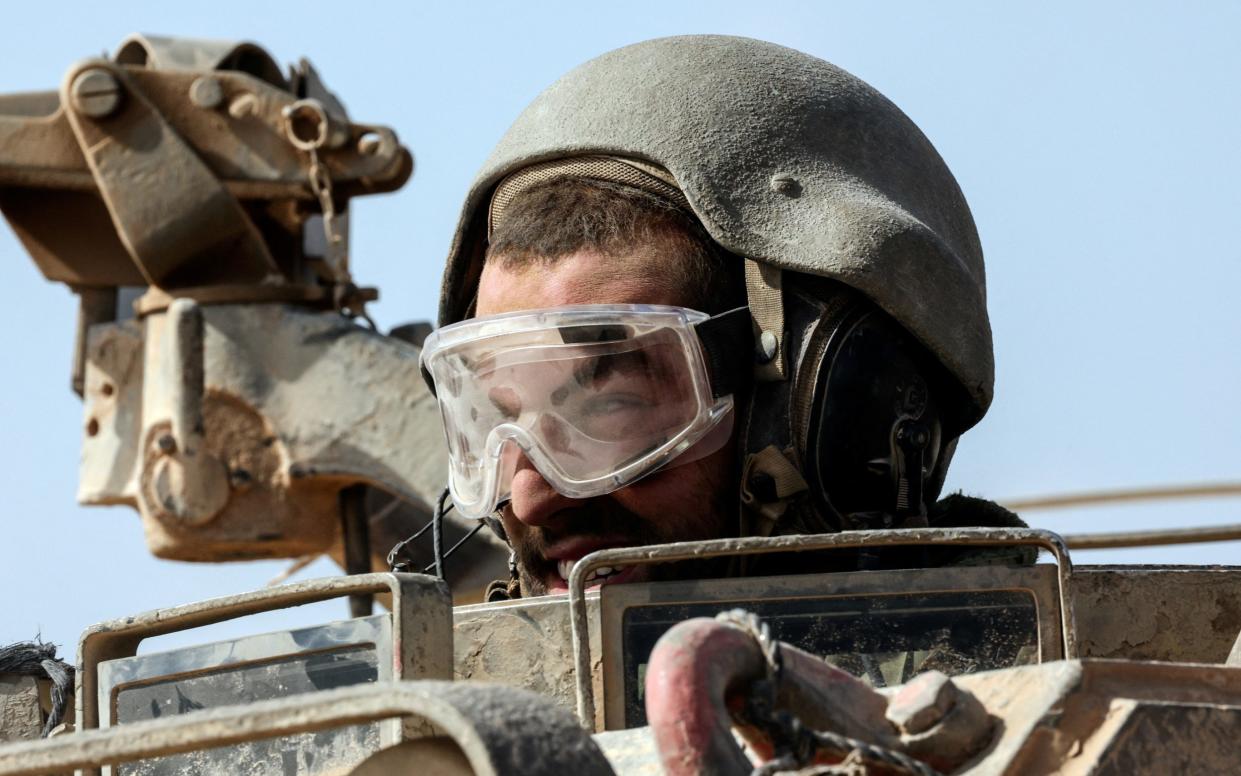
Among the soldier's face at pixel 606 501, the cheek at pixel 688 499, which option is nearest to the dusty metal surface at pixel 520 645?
the soldier's face at pixel 606 501

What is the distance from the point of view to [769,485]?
3.12 m

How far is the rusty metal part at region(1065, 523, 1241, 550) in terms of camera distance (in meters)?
3.72

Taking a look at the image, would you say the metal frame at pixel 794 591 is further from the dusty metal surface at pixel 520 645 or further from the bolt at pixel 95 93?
the bolt at pixel 95 93

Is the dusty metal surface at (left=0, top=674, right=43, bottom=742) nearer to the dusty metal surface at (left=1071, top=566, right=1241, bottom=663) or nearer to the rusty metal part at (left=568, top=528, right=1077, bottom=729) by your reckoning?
the rusty metal part at (left=568, top=528, right=1077, bottom=729)

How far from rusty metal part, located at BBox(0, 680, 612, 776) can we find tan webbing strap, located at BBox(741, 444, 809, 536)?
5.34ft

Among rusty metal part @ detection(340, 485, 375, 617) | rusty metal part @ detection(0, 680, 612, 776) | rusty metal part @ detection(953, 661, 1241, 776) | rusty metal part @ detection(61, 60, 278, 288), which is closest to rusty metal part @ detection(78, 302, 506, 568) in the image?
rusty metal part @ detection(340, 485, 375, 617)

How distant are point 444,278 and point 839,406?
2.75 ft

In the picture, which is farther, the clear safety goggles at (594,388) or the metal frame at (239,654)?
the clear safety goggles at (594,388)

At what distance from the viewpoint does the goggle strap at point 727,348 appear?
3.12 metres

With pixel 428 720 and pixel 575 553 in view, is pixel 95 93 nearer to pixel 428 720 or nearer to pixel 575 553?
pixel 575 553

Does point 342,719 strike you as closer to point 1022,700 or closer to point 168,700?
point 1022,700

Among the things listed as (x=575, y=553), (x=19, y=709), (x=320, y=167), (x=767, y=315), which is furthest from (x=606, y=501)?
(x=320, y=167)

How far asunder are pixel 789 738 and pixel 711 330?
1.57 m

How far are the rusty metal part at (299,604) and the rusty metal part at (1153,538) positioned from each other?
5.58ft
